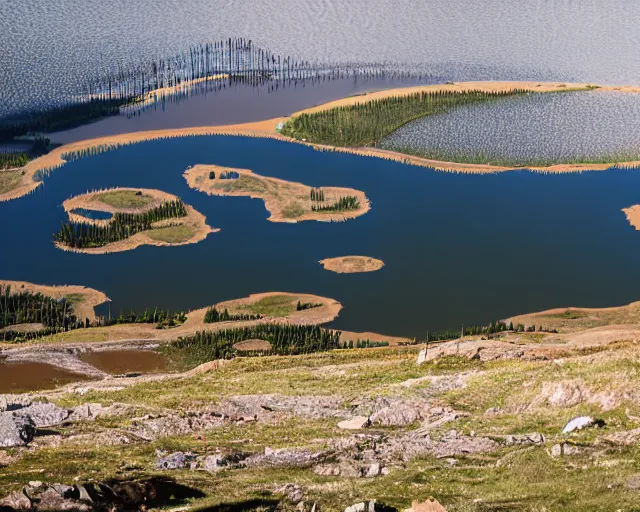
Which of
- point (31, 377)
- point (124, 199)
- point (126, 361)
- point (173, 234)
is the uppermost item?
point (124, 199)

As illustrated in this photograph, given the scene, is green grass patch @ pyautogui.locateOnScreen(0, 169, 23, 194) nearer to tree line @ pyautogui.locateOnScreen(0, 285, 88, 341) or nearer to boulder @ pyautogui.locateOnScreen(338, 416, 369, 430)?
tree line @ pyautogui.locateOnScreen(0, 285, 88, 341)

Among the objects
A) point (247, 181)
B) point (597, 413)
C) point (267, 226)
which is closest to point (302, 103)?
point (247, 181)

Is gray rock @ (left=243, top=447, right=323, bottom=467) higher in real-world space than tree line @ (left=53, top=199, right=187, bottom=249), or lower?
higher

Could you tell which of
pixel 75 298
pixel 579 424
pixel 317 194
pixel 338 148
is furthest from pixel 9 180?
pixel 579 424

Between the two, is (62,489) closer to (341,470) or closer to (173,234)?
(341,470)

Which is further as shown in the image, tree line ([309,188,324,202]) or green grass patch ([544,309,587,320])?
tree line ([309,188,324,202])

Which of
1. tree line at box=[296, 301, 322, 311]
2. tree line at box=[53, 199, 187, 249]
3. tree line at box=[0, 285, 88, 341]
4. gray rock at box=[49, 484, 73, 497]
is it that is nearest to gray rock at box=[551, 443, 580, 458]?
gray rock at box=[49, 484, 73, 497]

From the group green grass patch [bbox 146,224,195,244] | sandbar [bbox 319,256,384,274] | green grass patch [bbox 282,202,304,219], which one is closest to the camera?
sandbar [bbox 319,256,384,274]
